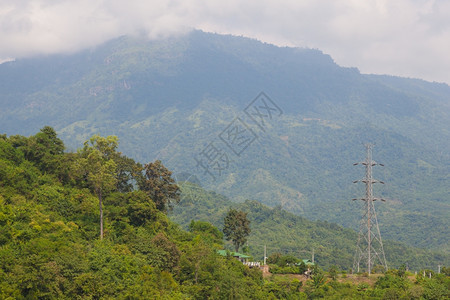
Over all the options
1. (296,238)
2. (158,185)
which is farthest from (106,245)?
(296,238)

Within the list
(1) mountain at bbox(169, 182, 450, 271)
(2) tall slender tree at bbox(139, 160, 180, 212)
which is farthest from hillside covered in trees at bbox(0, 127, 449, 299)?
(1) mountain at bbox(169, 182, 450, 271)

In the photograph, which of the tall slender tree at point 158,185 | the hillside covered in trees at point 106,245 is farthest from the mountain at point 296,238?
the hillside covered in trees at point 106,245

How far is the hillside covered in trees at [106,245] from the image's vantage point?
2381 centimetres

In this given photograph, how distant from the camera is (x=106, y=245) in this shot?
94.2 feet

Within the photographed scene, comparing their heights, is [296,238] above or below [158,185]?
below

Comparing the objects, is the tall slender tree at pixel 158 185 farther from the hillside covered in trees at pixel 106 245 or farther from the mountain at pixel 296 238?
Result: the mountain at pixel 296 238

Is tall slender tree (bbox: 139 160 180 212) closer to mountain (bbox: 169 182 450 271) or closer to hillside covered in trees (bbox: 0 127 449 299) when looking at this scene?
hillside covered in trees (bbox: 0 127 449 299)

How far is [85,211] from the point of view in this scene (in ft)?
103

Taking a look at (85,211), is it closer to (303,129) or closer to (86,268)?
(86,268)

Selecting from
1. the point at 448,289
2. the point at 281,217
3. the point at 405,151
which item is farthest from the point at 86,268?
the point at 405,151

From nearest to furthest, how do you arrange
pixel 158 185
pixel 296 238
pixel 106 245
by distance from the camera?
pixel 106 245 → pixel 158 185 → pixel 296 238

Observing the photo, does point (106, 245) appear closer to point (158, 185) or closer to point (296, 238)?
point (158, 185)

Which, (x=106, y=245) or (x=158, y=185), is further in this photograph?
(x=158, y=185)

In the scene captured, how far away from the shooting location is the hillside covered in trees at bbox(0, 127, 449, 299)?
23812mm
